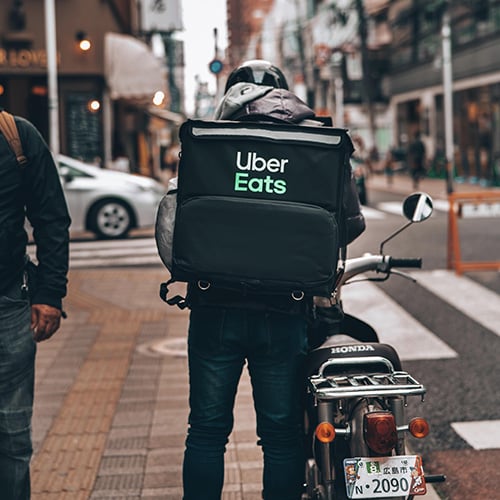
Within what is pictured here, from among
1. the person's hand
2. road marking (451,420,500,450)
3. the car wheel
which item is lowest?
road marking (451,420,500,450)

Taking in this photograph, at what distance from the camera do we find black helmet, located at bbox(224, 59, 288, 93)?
11.3 feet

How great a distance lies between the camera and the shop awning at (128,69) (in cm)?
2328

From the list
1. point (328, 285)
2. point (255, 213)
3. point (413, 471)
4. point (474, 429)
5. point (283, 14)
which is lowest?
point (474, 429)

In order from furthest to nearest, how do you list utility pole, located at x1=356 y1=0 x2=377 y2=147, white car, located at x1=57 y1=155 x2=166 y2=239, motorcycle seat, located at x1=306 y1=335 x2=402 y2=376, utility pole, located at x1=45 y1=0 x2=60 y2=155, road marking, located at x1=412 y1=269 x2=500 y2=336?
utility pole, located at x1=356 y1=0 x2=377 y2=147 < utility pole, located at x1=45 y1=0 x2=60 y2=155 < white car, located at x1=57 y1=155 x2=166 y2=239 < road marking, located at x1=412 y1=269 x2=500 y2=336 < motorcycle seat, located at x1=306 y1=335 x2=402 y2=376

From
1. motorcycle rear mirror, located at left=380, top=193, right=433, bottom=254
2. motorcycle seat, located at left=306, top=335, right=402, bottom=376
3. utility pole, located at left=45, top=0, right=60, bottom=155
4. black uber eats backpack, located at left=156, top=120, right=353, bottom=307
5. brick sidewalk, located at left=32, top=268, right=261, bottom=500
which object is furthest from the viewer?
utility pole, located at left=45, top=0, right=60, bottom=155

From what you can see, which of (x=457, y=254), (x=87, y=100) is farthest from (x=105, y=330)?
(x=87, y=100)

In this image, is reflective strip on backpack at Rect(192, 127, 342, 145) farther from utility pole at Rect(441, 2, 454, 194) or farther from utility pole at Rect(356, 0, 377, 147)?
utility pole at Rect(356, 0, 377, 147)

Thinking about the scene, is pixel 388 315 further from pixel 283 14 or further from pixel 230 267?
pixel 283 14

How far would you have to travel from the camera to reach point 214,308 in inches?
125

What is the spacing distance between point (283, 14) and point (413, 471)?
111980 millimetres

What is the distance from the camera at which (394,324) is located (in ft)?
28.1

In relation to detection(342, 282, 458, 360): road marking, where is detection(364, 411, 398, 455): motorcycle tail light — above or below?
above

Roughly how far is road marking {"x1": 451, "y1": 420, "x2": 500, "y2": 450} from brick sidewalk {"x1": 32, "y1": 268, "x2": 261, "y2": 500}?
3.83 feet

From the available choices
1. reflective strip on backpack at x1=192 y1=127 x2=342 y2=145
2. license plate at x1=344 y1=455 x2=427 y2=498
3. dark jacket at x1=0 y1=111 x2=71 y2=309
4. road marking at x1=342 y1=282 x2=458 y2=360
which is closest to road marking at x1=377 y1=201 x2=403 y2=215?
road marking at x1=342 y1=282 x2=458 y2=360
